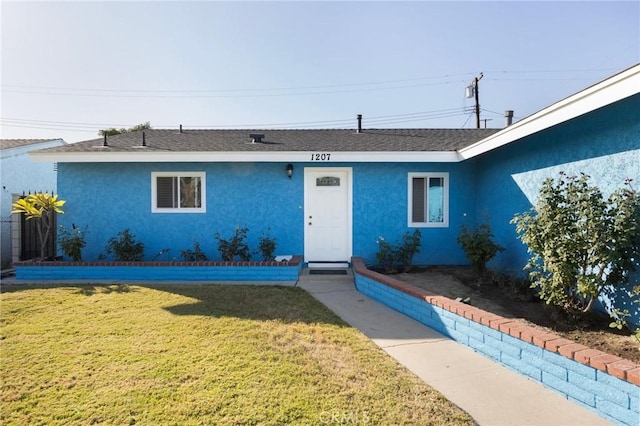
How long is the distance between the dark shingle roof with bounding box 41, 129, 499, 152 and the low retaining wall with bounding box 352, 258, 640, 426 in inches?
188

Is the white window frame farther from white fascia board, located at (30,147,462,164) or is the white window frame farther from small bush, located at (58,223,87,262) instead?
small bush, located at (58,223,87,262)

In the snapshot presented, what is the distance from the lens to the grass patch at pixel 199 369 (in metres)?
2.65

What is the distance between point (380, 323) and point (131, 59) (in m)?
10.4

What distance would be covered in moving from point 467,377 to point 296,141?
24.6ft

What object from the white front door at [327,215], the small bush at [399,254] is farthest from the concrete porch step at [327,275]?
the small bush at [399,254]

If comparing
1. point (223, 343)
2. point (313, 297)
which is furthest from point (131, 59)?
point (223, 343)

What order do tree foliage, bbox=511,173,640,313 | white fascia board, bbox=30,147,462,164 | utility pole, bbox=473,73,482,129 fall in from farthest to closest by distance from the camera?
1. utility pole, bbox=473,73,482,129
2. white fascia board, bbox=30,147,462,164
3. tree foliage, bbox=511,173,640,313

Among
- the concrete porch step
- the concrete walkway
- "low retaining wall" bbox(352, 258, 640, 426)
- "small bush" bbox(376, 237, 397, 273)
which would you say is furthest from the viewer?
"small bush" bbox(376, 237, 397, 273)

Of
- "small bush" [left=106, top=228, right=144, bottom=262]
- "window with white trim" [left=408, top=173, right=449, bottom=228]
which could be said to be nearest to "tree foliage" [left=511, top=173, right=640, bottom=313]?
"window with white trim" [left=408, top=173, right=449, bottom=228]

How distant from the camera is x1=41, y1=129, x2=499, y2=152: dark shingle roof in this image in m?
8.45

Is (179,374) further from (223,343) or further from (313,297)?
(313,297)

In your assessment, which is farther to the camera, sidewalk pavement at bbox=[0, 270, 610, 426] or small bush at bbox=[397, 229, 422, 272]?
small bush at bbox=[397, 229, 422, 272]

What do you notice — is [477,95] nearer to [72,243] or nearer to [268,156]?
[268,156]

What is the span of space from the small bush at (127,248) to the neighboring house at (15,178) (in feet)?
13.4
